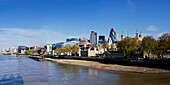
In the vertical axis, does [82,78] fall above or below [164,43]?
below

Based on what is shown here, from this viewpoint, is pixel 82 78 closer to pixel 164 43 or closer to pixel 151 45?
pixel 164 43

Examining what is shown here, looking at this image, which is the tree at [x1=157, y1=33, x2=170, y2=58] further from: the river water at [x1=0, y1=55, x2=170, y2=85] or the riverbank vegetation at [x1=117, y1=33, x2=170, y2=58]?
the river water at [x1=0, y1=55, x2=170, y2=85]

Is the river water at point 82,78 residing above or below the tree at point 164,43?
below

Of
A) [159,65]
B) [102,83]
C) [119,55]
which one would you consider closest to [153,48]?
[159,65]

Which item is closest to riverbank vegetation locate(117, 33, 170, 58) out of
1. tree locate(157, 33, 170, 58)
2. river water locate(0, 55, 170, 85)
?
tree locate(157, 33, 170, 58)

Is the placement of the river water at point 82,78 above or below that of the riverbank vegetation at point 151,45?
below

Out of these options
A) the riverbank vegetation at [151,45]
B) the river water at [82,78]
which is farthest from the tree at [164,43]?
the river water at [82,78]

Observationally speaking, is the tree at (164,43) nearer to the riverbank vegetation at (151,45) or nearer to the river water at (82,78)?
the riverbank vegetation at (151,45)

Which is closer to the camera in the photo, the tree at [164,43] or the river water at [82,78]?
the river water at [82,78]

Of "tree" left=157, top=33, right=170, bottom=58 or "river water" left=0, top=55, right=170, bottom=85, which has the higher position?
"tree" left=157, top=33, right=170, bottom=58

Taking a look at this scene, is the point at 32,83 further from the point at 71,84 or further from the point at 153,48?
the point at 153,48

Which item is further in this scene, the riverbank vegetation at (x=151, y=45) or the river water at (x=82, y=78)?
the riverbank vegetation at (x=151, y=45)

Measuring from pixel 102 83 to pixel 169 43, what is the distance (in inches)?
1467

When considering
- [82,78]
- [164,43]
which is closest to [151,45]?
[164,43]
